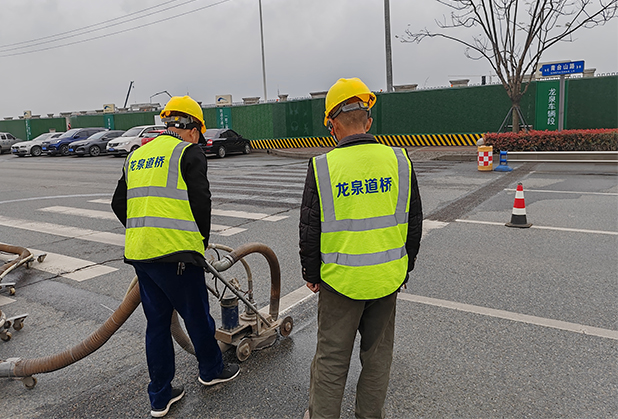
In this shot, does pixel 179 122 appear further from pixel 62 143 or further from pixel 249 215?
pixel 62 143

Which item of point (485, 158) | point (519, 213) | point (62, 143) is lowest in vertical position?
point (519, 213)

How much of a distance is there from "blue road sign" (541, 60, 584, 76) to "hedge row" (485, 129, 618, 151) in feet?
7.57

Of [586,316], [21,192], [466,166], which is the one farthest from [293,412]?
[466,166]

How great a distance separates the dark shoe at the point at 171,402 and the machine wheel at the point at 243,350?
0.51 metres

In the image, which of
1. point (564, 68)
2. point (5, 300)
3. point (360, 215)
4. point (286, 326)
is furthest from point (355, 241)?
point (564, 68)

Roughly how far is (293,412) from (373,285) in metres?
1.14

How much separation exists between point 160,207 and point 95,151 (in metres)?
28.9

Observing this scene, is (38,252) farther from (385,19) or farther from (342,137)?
(385,19)

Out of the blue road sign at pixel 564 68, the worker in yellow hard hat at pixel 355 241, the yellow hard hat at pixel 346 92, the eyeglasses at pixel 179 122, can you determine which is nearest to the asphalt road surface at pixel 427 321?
the worker in yellow hard hat at pixel 355 241

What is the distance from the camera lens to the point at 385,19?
23328mm

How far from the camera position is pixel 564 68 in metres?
18.5

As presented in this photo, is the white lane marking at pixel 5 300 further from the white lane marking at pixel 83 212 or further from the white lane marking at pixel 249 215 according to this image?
the white lane marking at pixel 249 215

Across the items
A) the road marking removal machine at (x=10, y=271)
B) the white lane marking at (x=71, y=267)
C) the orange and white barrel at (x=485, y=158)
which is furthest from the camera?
the orange and white barrel at (x=485, y=158)

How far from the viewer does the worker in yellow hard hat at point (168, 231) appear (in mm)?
3102
